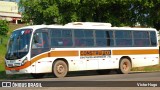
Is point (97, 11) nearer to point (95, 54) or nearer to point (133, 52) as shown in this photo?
point (133, 52)

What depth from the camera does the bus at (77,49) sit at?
2383cm

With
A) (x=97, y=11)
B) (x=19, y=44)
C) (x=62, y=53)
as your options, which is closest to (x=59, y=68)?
(x=62, y=53)

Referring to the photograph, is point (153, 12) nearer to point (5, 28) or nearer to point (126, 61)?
point (126, 61)

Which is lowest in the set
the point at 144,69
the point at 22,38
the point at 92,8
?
the point at 144,69

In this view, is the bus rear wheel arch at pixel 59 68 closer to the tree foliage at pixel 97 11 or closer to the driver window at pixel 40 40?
the driver window at pixel 40 40

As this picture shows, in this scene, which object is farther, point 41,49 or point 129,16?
point 129,16

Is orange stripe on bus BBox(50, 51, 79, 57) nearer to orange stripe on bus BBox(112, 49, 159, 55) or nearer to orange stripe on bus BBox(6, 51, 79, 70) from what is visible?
orange stripe on bus BBox(6, 51, 79, 70)

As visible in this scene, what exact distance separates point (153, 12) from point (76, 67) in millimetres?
17352

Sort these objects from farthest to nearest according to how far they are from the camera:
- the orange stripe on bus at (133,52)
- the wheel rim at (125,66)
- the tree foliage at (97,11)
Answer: the tree foliage at (97,11), the wheel rim at (125,66), the orange stripe on bus at (133,52)

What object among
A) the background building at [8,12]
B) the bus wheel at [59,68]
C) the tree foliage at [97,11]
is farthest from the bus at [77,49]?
the background building at [8,12]

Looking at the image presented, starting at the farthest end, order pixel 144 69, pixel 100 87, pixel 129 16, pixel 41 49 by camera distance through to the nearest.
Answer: pixel 129 16 < pixel 144 69 < pixel 41 49 < pixel 100 87

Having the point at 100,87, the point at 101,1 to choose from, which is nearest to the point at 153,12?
the point at 101,1

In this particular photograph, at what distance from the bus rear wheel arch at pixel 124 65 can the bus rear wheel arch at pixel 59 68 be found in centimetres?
411

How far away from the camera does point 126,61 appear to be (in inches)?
1104
